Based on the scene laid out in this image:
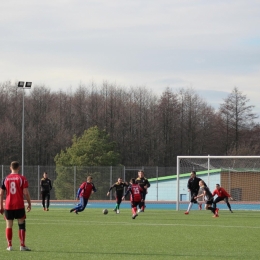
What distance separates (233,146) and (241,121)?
9.62ft

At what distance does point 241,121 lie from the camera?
76938 mm

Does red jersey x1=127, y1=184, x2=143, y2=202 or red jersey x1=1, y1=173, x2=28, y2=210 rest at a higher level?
red jersey x1=1, y1=173, x2=28, y2=210

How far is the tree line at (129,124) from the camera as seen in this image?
77.6 meters

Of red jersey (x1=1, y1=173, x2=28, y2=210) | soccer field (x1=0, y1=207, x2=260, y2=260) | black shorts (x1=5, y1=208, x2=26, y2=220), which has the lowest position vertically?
soccer field (x1=0, y1=207, x2=260, y2=260)

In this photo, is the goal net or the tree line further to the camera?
the tree line

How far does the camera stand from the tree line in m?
77.6

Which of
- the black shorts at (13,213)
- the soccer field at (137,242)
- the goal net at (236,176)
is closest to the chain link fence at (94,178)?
the goal net at (236,176)

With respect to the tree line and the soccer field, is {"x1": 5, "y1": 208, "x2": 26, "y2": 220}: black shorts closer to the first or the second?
the soccer field

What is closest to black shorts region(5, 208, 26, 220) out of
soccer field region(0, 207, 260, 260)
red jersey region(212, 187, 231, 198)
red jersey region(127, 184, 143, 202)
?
soccer field region(0, 207, 260, 260)

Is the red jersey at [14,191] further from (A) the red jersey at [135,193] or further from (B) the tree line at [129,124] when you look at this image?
(B) the tree line at [129,124]

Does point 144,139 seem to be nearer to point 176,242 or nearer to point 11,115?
point 11,115

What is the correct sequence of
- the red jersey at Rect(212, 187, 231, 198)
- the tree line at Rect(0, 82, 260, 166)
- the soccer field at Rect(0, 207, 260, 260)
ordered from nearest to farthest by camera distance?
1. the soccer field at Rect(0, 207, 260, 260)
2. the red jersey at Rect(212, 187, 231, 198)
3. the tree line at Rect(0, 82, 260, 166)

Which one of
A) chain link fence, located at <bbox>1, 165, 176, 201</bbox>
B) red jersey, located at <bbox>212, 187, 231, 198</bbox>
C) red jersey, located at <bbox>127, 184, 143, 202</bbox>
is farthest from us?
chain link fence, located at <bbox>1, 165, 176, 201</bbox>

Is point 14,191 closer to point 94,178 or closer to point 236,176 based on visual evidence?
point 236,176
